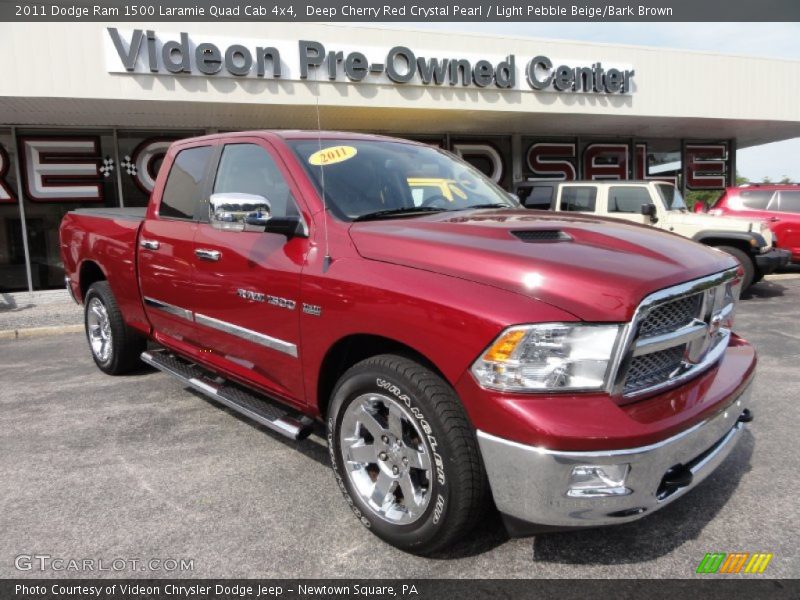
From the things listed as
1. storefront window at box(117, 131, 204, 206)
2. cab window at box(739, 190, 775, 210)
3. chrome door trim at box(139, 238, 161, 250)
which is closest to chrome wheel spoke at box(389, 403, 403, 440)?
chrome door trim at box(139, 238, 161, 250)

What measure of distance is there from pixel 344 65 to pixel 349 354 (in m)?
9.25

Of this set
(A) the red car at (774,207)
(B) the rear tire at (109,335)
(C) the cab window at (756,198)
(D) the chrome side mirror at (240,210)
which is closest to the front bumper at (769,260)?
(A) the red car at (774,207)

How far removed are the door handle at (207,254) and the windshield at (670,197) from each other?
818 centimetres

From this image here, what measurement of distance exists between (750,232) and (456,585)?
8709mm

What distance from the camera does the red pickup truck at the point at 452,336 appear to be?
2020 mm

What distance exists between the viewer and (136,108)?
10.5 m

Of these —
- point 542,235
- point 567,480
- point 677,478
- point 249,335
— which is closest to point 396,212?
point 542,235

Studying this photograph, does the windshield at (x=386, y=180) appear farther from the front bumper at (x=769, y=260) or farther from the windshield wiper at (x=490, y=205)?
the front bumper at (x=769, y=260)

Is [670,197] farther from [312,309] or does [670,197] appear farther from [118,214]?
[312,309]

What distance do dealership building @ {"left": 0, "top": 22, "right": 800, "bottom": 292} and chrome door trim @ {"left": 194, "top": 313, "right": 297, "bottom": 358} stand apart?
303 inches

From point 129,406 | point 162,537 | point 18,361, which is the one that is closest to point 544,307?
point 162,537

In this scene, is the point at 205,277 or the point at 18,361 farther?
the point at 18,361

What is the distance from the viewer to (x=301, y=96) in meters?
10.5

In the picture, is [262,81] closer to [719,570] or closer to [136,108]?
[136,108]
